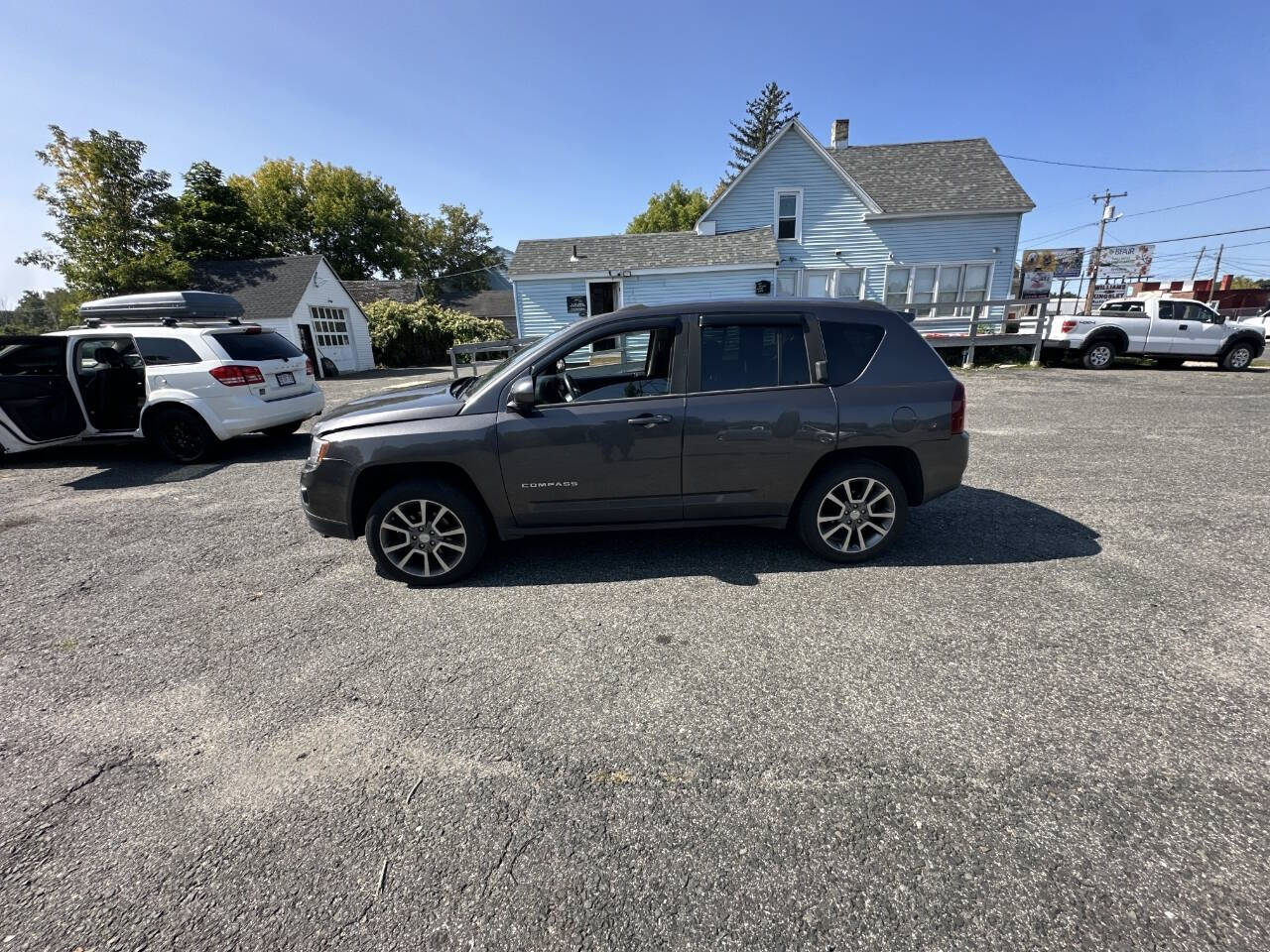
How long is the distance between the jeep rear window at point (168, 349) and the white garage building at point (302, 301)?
15658mm

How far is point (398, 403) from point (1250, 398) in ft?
44.7

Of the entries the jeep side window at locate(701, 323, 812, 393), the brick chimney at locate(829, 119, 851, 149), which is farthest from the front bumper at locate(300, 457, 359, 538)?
the brick chimney at locate(829, 119, 851, 149)

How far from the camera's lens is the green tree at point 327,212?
130 ft

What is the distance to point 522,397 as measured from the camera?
131 inches

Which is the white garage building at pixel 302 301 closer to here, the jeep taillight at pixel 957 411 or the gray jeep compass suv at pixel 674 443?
the gray jeep compass suv at pixel 674 443

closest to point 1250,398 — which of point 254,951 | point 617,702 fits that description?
point 617,702

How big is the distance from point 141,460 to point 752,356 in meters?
8.66

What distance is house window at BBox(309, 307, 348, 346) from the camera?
2212 cm

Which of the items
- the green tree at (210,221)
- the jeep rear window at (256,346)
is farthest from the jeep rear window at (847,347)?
the green tree at (210,221)

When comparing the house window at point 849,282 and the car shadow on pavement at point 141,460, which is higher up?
the house window at point 849,282

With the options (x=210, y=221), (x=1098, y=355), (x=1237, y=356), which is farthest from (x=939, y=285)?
(x=210, y=221)

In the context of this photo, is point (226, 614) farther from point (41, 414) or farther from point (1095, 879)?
point (41, 414)

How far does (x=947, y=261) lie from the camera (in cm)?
1861

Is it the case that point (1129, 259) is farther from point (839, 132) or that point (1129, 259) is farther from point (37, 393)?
point (37, 393)
